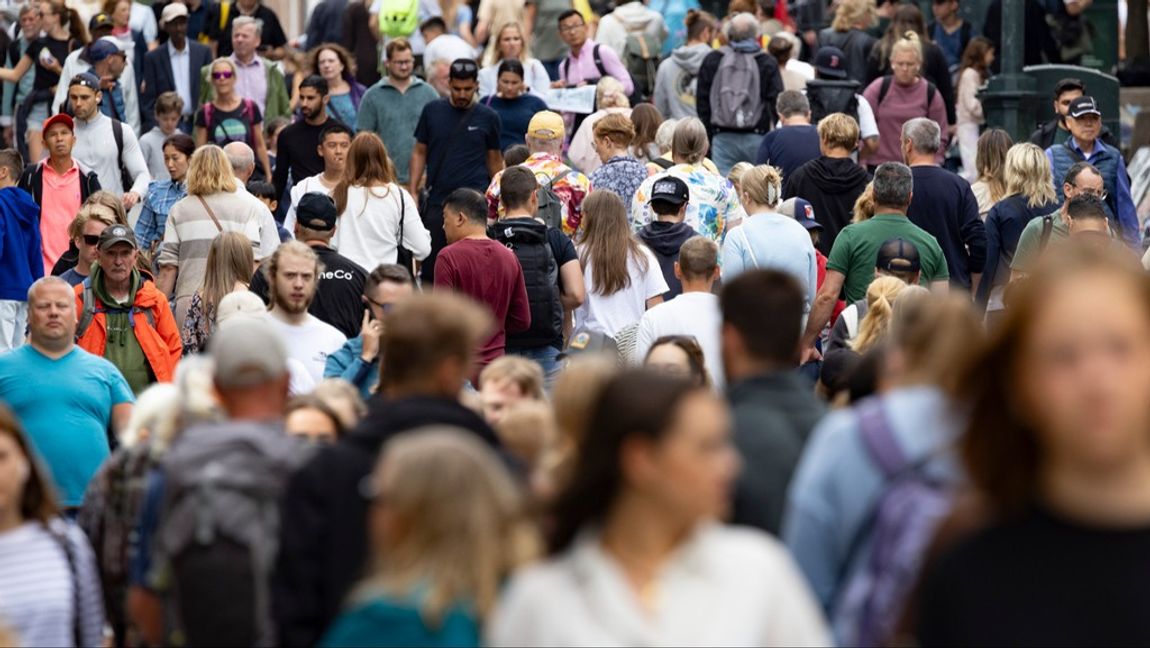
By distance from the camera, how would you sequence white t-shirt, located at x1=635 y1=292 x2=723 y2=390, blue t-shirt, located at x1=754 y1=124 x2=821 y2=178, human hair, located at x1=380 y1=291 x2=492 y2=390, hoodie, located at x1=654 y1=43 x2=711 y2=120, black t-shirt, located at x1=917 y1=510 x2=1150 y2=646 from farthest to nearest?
hoodie, located at x1=654 y1=43 x2=711 y2=120 < blue t-shirt, located at x1=754 y1=124 x2=821 y2=178 < white t-shirt, located at x1=635 y1=292 x2=723 y2=390 < human hair, located at x1=380 y1=291 x2=492 y2=390 < black t-shirt, located at x1=917 y1=510 x2=1150 y2=646

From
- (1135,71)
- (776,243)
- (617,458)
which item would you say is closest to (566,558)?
(617,458)

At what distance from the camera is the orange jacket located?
11.4 meters

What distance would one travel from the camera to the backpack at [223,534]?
18.2ft

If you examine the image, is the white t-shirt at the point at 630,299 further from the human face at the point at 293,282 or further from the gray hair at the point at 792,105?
the gray hair at the point at 792,105

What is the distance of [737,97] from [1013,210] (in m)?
4.52

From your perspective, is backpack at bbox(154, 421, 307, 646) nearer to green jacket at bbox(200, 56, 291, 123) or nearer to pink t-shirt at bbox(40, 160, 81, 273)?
pink t-shirt at bbox(40, 160, 81, 273)

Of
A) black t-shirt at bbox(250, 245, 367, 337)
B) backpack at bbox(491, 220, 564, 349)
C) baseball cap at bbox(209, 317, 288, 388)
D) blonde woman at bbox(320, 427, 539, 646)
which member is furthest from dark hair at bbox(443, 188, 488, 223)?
blonde woman at bbox(320, 427, 539, 646)

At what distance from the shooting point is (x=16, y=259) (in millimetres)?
14383

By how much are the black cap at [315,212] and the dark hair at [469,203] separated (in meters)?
0.71

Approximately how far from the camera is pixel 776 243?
1234cm

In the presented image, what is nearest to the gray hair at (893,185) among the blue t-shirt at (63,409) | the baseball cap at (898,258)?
the baseball cap at (898,258)

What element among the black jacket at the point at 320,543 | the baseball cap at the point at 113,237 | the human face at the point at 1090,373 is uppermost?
the human face at the point at 1090,373

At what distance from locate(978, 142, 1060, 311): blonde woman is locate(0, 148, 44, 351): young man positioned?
240 inches

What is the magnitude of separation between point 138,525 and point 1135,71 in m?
18.7
